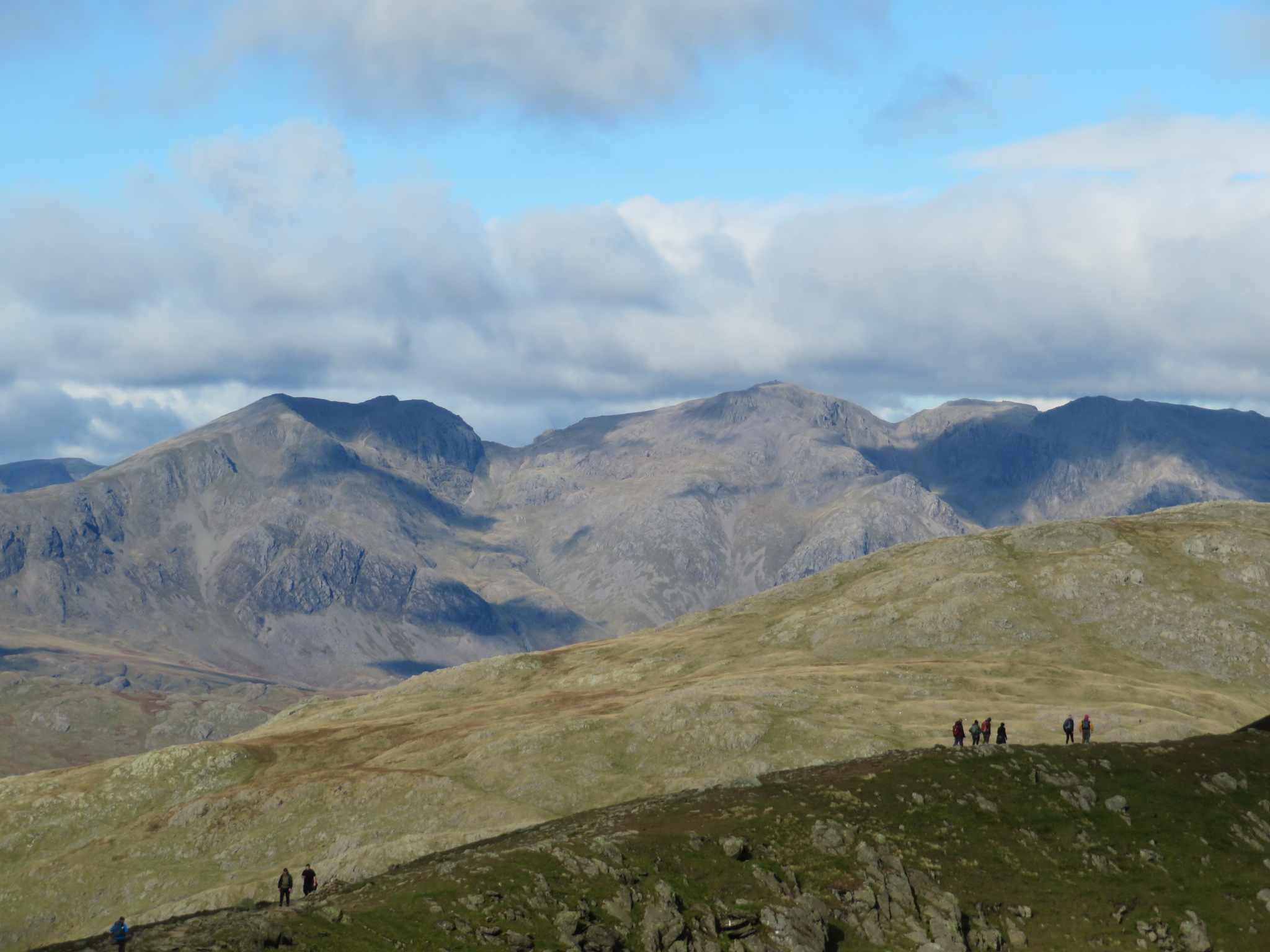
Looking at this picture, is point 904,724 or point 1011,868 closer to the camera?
point 1011,868

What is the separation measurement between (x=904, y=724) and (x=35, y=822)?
12512 cm

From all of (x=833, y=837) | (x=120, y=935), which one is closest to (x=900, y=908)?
(x=833, y=837)

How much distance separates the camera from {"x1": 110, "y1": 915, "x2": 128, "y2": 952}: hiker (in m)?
46.6

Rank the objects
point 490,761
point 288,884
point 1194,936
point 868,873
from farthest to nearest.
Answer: point 490,761, point 868,873, point 288,884, point 1194,936

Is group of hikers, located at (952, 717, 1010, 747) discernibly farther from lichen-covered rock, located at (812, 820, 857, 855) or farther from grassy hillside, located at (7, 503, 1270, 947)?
grassy hillside, located at (7, 503, 1270, 947)

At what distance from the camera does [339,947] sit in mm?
47938

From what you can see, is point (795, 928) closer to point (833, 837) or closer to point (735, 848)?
point (735, 848)

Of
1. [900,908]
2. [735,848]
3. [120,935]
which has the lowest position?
[900,908]

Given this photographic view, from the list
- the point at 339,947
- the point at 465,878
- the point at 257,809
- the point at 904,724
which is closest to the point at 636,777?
the point at 904,724

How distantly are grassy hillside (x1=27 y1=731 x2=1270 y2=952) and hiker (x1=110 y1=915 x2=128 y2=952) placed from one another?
1186 mm

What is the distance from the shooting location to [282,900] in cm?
6222

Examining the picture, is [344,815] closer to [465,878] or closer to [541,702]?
[541,702]

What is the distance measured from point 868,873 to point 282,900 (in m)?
35.8

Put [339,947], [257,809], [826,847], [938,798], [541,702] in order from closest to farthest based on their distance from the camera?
[339,947] → [826,847] → [938,798] → [257,809] → [541,702]
